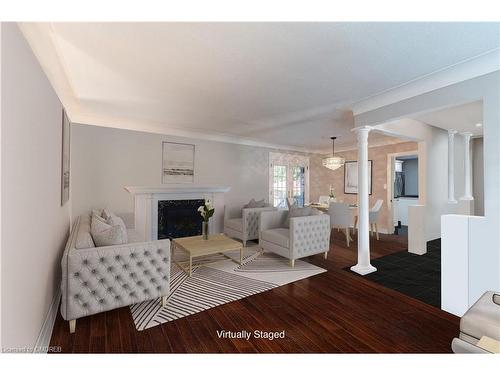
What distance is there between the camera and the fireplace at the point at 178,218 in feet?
14.9

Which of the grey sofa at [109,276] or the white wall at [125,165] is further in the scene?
the white wall at [125,165]

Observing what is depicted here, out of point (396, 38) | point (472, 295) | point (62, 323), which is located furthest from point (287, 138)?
point (62, 323)

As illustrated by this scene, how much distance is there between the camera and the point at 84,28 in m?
1.60

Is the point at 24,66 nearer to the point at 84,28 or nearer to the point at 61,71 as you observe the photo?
the point at 84,28

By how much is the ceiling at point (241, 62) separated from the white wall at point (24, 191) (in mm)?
535

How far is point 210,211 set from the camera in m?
3.54

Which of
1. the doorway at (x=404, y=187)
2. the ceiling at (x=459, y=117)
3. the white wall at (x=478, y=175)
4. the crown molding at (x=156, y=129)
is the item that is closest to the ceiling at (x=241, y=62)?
A: the crown molding at (x=156, y=129)

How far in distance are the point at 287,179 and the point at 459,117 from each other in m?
3.94

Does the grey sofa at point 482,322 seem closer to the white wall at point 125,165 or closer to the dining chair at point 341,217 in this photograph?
the dining chair at point 341,217

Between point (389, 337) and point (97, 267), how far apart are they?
8.09 feet

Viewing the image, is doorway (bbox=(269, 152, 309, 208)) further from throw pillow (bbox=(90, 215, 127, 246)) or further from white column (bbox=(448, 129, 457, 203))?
throw pillow (bbox=(90, 215, 127, 246))

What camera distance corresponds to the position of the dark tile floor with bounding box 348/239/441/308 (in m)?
2.58

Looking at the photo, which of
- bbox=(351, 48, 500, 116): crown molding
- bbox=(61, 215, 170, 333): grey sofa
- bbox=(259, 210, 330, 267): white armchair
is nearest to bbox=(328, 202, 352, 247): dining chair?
bbox=(259, 210, 330, 267): white armchair

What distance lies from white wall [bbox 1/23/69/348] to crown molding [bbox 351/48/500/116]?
3.31 m
